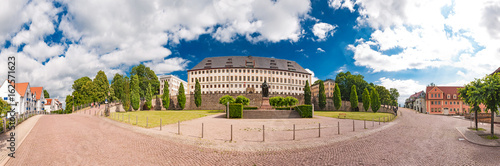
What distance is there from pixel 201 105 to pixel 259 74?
1174 inches

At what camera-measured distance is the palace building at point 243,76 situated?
262ft

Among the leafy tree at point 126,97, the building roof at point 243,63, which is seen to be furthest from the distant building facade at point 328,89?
the leafy tree at point 126,97

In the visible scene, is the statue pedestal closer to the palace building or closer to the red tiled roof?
the palace building

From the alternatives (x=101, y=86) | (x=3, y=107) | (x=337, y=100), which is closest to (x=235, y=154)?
(x=3, y=107)

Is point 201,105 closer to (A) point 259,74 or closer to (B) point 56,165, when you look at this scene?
(A) point 259,74

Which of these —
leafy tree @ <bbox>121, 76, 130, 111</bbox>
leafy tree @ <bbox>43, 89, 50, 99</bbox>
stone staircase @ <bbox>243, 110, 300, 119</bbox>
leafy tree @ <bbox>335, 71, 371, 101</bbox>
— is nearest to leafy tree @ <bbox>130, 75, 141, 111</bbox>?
leafy tree @ <bbox>121, 76, 130, 111</bbox>

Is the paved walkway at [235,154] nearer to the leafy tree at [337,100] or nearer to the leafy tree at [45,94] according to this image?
the leafy tree at [337,100]

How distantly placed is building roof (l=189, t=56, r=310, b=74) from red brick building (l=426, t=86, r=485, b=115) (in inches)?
1588

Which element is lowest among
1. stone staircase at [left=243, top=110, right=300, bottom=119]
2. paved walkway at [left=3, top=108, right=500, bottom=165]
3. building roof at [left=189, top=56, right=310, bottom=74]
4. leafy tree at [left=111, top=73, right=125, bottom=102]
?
stone staircase at [left=243, top=110, right=300, bottom=119]

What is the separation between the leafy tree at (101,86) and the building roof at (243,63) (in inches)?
1148

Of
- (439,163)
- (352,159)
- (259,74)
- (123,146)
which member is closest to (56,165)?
(123,146)

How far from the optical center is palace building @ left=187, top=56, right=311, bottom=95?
3140 inches

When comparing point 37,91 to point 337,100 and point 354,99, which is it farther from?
point 354,99

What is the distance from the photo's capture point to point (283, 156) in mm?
9086
